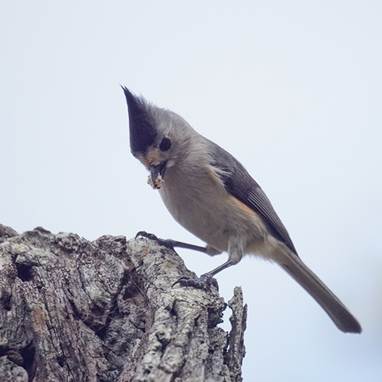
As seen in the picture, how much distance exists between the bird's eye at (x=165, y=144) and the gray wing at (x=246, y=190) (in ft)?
1.25

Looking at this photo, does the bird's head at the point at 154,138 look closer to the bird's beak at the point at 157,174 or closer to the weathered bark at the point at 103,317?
the bird's beak at the point at 157,174

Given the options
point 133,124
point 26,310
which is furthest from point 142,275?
point 133,124

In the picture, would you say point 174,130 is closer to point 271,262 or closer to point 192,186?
point 192,186

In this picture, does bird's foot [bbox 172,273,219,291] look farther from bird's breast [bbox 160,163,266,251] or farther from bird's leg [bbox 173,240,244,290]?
bird's breast [bbox 160,163,266,251]

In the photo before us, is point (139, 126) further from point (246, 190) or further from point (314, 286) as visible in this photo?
point (314, 286)

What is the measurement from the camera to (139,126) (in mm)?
4605

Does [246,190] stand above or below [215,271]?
above

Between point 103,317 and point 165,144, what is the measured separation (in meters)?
Answer: 1.79

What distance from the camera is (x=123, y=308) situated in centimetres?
341

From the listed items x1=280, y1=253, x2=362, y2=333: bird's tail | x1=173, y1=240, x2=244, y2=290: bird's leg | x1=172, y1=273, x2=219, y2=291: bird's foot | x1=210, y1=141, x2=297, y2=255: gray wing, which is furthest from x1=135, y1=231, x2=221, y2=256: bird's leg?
x1=172, y1=273, x2=219, y2=291: bird's foot

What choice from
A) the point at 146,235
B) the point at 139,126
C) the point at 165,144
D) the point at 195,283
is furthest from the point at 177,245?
the point at 195,283

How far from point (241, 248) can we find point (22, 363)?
2.25 m

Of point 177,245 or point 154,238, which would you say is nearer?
point 154,238

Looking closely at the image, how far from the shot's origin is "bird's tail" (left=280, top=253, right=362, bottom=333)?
5285 millimetres
